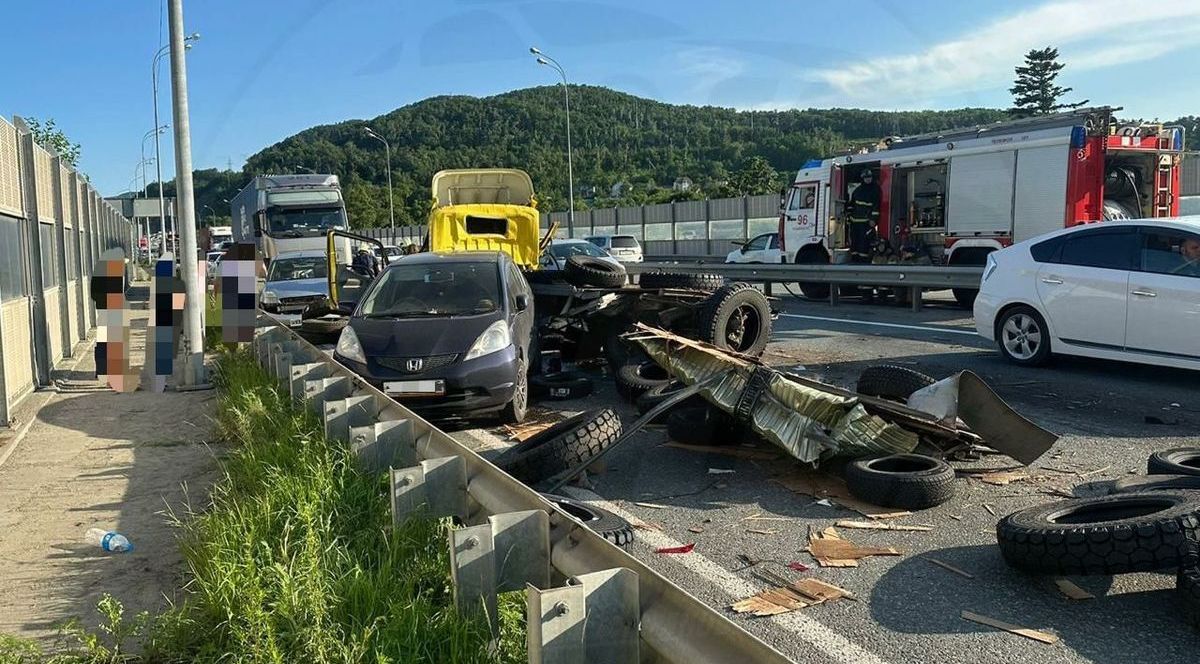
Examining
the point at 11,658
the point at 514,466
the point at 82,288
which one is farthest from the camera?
the point at 82,288

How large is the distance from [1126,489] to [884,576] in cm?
161

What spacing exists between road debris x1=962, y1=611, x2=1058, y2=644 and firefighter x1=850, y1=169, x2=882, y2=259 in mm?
16963

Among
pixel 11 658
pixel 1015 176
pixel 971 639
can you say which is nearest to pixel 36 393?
pixel 11 658

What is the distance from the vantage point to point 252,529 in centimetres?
443

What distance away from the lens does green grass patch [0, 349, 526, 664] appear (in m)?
3.25

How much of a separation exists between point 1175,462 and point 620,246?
29.1 metres

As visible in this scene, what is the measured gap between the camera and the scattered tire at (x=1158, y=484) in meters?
5.10

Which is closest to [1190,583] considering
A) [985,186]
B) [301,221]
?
[985,186]

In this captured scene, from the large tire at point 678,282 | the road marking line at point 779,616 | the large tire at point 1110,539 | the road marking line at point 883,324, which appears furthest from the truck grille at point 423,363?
the road marking line at point 883,324

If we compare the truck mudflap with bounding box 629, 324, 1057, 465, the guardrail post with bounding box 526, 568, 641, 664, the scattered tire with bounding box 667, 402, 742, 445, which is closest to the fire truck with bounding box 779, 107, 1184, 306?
the truck mudflap with bounding box 629, 324, 1057, 465

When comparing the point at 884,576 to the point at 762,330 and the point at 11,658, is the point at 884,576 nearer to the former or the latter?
the point at 11,658

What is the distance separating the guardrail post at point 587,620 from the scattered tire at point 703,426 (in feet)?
13.9

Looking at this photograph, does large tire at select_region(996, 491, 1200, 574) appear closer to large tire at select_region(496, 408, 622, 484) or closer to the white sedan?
large tire at select_region(496, 408, 622, 484)

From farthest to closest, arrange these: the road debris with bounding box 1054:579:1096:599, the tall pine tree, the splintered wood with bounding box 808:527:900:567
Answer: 1. the tall pine tree
2. the splintered wood with bounding box 808:527:900:567
3. the road debris with bounding box 1054:579:1096:599
